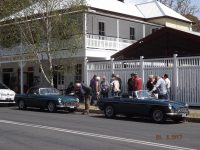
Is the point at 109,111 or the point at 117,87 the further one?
the point at 117,87

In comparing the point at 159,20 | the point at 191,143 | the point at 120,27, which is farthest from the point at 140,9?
the point at 191,143

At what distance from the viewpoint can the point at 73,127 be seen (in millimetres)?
15336

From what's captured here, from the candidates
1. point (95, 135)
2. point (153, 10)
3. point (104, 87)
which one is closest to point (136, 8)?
point (153, 10)

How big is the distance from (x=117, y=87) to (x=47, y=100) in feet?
12.8

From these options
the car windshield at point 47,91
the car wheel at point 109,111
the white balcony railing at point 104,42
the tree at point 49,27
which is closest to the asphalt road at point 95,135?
the car wheel at point 109,111

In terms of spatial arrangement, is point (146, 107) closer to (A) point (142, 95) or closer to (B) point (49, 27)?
(A) point (142, 95)

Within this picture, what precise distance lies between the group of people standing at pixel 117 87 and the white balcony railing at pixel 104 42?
4812 millimetres

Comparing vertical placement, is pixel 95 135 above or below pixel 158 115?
below

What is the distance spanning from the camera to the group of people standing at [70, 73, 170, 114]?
20.1 metres

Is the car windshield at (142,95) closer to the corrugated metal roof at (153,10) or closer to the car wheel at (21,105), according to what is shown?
the car wheel at (21,105)

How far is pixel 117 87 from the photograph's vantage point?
23984mm

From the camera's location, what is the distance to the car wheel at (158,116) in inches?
681

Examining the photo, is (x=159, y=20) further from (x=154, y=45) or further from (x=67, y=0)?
(x=67, y=0)

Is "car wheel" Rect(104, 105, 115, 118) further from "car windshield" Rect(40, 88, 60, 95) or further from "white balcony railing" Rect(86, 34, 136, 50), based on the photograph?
"white balcony railing" Rect(86, 34, 136, 50)
